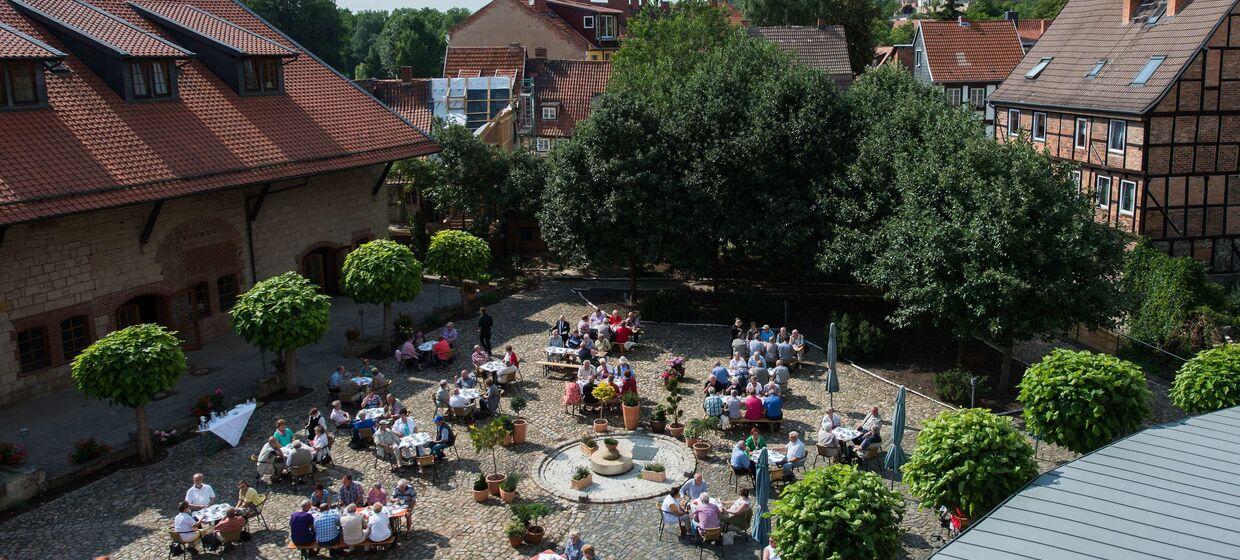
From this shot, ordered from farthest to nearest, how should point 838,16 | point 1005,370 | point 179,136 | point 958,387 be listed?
point 838,16 → point 179,136 → point 1005,370 → point 958,387

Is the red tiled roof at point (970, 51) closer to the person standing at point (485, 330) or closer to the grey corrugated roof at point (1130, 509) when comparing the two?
the person standing at point (485, 330)

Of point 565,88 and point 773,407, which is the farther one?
point 565,88

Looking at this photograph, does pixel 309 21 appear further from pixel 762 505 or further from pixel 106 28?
pixel 762 505

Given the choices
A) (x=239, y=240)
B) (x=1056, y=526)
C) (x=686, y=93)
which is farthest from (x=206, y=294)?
(x=1056, y=526)

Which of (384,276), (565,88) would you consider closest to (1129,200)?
(384,276)

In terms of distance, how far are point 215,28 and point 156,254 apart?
8.84 metres

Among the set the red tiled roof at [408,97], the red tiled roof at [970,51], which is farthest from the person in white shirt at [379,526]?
the red tiled roof at [970,51]

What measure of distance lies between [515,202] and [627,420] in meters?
17.3

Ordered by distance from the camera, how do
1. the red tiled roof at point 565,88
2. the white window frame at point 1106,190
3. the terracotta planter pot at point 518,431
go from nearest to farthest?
the terracotta planter pot at point 518,431
the white window frame at point 1106,190
the red tiled roof at point 565,88

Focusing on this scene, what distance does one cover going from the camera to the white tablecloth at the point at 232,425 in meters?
22.3

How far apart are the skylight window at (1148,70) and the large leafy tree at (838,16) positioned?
113ft

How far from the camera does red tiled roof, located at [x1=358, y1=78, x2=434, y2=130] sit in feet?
172

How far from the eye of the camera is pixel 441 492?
20.9 meters

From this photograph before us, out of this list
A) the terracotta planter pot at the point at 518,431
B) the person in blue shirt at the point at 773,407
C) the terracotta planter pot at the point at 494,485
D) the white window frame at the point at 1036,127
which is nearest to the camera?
the terracotta planter pot at the point at 494,485
